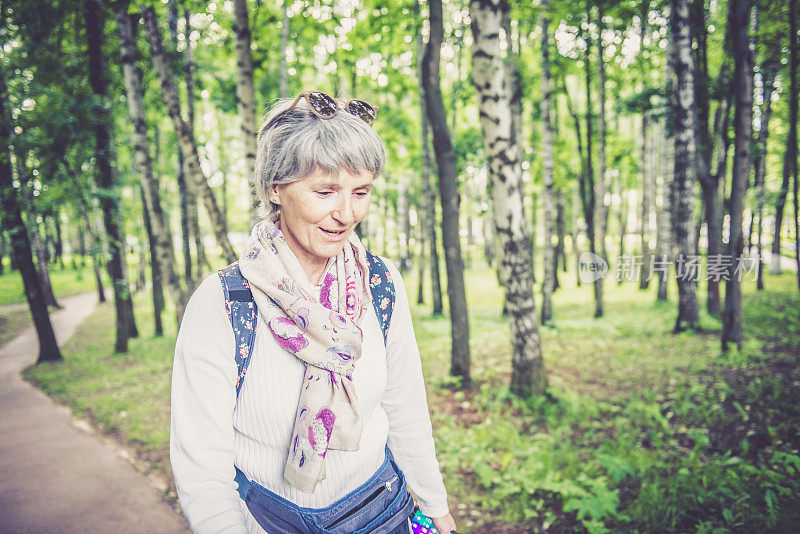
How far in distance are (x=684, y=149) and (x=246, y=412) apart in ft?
31.1

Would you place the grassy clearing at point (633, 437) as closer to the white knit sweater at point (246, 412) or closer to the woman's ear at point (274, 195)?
the white knit sweater at point (246, 412)

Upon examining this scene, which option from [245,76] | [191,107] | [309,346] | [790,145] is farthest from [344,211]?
[191,107]

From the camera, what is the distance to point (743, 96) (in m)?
5.39

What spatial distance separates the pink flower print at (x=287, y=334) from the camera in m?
1.37

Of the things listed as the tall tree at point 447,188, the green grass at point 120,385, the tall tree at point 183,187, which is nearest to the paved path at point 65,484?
the green grass at point 120,385

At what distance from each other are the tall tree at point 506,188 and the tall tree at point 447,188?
640mm

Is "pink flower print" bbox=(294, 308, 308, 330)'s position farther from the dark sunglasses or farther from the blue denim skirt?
the dark sunglasses

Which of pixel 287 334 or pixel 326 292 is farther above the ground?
pixel 326 292

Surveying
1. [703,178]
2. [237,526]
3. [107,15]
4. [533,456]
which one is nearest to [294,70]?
[107,15]

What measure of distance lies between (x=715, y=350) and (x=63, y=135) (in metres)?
13.3

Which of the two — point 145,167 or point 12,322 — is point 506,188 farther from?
point 12,322

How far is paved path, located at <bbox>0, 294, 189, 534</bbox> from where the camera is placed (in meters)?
3.70

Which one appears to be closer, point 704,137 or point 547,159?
point 704,137

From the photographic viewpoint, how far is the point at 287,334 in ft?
4.55
